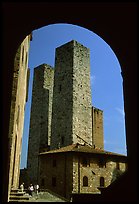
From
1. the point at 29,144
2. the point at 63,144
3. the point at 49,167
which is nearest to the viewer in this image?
the point at 49,167

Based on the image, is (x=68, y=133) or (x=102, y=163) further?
(x=68, y=133)

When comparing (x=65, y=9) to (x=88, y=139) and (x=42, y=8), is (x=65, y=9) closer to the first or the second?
(x=42, y=8)

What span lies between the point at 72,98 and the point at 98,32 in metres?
22.3

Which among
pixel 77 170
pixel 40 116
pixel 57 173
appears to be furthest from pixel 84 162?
pixel 40 116

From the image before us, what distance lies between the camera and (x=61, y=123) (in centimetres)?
2859

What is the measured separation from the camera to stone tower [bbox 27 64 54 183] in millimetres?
33156

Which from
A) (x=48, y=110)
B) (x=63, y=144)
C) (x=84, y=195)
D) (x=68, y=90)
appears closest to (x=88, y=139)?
(x=63, y=144)

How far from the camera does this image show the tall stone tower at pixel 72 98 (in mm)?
27802

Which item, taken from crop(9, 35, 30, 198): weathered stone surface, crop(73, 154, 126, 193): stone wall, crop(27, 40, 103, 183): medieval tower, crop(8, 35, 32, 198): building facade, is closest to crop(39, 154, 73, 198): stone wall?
crop(73, 154, 126, 193): stone wall

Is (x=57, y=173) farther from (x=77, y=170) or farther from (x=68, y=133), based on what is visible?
(x=68, y=133)

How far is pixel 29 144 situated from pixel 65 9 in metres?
30.8

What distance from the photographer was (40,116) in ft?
115

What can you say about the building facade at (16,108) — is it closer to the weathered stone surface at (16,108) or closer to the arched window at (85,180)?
the weathered stone surface at (16,108)

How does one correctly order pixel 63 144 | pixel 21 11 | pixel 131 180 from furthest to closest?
pixel 63 144, pixel 21 11, pixel 131 180
